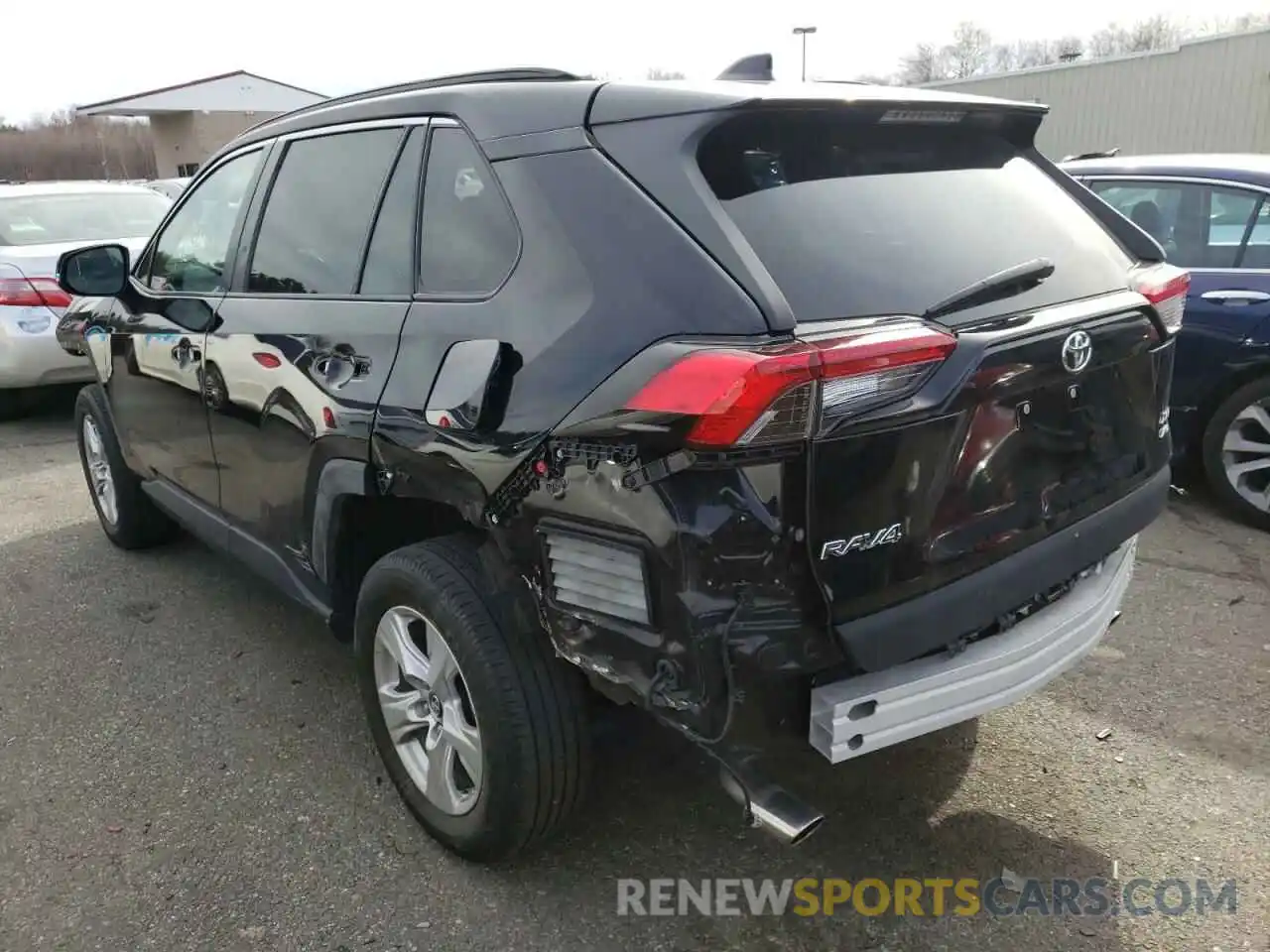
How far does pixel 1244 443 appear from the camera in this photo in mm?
4645

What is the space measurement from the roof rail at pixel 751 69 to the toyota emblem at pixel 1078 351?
37.5 inches

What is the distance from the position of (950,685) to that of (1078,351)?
0.76 meters

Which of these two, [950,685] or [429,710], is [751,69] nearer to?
[950,685]

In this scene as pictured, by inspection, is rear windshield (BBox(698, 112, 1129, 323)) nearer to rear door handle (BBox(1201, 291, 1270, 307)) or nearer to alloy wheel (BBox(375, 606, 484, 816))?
alloy wheel (BBox(375, 606, 484, 816))

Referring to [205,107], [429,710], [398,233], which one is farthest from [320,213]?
[205,107]

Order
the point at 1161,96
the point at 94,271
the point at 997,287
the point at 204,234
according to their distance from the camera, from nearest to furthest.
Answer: the point at 997,287 < the point at 204,234 < the point at 94,271 < the point at 1161,96

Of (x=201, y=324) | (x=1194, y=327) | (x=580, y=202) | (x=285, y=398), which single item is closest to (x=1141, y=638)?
(x=1194, y=327)

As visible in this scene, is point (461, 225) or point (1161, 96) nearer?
point (461, 225)

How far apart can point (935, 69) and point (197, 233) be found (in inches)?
2159

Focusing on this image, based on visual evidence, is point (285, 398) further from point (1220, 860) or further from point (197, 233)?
point (1220, 860)

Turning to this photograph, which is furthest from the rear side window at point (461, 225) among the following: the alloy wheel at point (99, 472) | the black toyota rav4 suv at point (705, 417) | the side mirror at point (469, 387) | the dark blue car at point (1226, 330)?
the dark blue car at point (1226, 330)

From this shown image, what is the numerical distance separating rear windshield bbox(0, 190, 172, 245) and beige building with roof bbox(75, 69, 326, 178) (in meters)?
35.6

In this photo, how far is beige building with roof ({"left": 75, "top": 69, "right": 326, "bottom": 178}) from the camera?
136ft

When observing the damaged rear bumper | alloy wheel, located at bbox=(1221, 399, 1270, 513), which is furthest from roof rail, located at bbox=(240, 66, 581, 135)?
alloy wheel, located at bbox=(1221, 399, 1270, 513)
